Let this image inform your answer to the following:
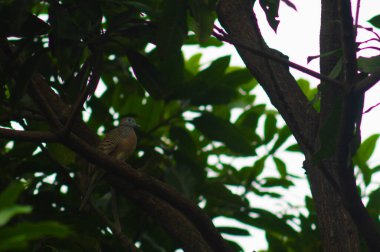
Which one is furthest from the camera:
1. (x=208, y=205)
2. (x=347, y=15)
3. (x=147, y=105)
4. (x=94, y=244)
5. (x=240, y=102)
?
(x=240, y=102)

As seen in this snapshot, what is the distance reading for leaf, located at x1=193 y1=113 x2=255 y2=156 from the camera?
476 cm

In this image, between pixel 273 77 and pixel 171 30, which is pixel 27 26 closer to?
pixel 171 30

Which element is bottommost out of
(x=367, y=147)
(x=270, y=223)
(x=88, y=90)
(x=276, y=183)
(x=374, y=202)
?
(x=88, y=90)

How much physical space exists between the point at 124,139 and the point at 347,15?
317cm

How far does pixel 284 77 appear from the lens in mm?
3393

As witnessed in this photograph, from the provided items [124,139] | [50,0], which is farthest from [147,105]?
[50,0]

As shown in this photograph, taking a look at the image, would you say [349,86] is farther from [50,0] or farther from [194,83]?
[194,83]

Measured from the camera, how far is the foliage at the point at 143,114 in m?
2.93

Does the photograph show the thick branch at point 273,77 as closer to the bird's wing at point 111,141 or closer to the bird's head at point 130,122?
the bird's head at point 130,122

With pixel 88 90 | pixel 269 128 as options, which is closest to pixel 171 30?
pixel 88 90

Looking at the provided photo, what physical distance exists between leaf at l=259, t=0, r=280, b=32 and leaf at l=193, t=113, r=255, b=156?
5.69 ft

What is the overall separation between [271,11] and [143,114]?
259cm

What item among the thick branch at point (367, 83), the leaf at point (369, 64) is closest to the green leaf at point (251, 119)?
the leaf at point (369, 64)

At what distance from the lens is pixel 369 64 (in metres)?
2.74
